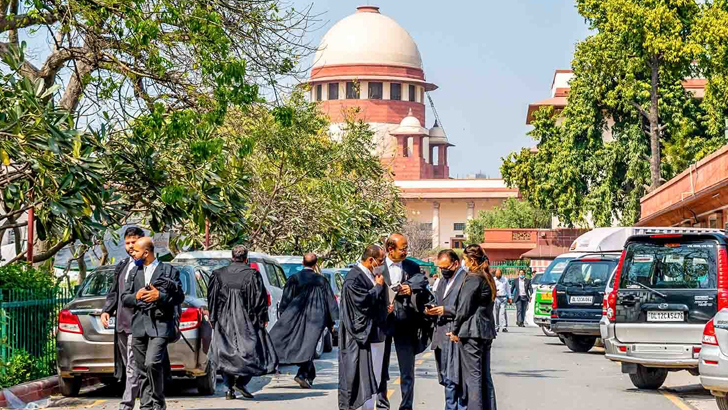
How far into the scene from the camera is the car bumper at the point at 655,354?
1375 cm

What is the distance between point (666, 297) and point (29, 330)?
25.0 ft

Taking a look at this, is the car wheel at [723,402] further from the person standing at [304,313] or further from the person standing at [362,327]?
the person standing at [304,313]

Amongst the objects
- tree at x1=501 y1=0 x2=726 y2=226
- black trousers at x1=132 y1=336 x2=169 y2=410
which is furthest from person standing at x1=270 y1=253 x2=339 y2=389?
tree at x1=501 y1=0 x2=726 y2=226

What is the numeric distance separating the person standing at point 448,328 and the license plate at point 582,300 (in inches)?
391

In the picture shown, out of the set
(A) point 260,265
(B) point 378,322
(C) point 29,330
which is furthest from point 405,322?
(A) point 260,265

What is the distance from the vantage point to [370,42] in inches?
4545

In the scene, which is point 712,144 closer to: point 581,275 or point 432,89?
point 581,275

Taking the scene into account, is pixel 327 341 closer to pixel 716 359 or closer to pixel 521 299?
pixel 716 359

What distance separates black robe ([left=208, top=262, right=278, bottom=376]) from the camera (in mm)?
13672

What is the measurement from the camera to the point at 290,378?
16.8 m

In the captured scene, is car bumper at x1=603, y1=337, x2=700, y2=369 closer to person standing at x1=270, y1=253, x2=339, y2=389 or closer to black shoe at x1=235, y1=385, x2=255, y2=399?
person standing at x1=270, y1=253, x2=339, y2=389

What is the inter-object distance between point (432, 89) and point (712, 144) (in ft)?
258

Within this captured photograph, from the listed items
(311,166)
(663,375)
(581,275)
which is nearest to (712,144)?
(311,166)

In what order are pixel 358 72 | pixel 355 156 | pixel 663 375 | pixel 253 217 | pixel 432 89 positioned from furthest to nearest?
pixel 432 89
pixel 358 72
pixel 355 156
pixel 253 217
pixel 663 375
